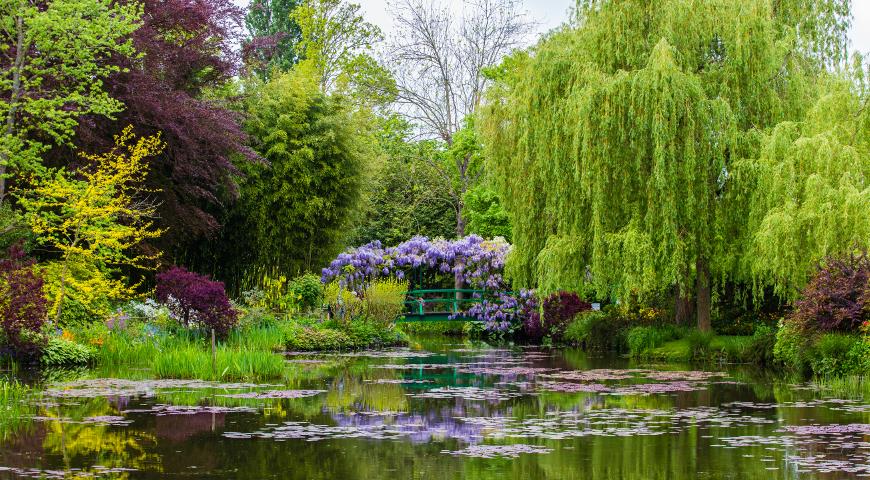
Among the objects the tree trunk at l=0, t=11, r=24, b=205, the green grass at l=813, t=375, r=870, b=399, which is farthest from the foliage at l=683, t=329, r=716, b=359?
the tree trunk at l=0, t=11, r=24, b=205

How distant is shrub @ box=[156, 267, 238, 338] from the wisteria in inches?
347

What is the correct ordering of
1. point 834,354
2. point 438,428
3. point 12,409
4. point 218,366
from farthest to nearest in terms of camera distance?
point 834,354
point 218,366
point 12,409
point 438,428

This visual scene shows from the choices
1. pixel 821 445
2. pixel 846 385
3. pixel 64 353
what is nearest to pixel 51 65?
pixel 64 353

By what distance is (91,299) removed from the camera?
19000 mm

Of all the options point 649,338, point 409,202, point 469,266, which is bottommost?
point 649,338

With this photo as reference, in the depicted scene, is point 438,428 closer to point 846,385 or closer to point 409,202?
point 846,385

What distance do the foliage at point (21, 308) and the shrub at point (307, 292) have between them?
929 cm

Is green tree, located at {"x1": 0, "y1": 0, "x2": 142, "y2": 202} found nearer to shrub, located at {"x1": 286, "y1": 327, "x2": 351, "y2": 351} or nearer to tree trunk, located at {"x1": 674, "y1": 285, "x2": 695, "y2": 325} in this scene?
shrub, located at {"x1": 286, "y1": 327, "x2": 351, "y2": 351}

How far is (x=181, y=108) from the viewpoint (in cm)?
2248

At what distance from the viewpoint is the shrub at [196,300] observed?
62.3ft

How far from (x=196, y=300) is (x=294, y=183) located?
9.61 metres

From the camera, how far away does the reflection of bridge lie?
33.7 m

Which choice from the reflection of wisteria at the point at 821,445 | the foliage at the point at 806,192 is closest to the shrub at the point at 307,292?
the foliage at the point at 806,192

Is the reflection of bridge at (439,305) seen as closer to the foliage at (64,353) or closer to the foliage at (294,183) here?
the foliage at (294,183)
